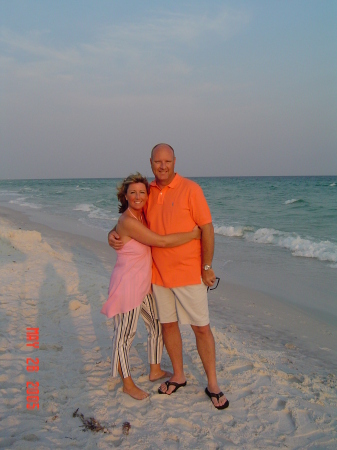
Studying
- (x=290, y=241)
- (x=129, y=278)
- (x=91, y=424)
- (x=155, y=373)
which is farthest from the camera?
(x=290, y=241)

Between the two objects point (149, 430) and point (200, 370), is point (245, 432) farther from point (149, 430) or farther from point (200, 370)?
point (200, 370)

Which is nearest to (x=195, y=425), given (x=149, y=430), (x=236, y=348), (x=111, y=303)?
(x=149, y=430)

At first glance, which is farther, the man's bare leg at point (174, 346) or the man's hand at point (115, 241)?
the man's bare leg at point (174, 346)

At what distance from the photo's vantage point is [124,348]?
9.91ft

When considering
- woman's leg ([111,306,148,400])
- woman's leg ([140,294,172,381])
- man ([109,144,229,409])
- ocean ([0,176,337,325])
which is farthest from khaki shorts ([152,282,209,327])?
ocean ([0,176,337,325])

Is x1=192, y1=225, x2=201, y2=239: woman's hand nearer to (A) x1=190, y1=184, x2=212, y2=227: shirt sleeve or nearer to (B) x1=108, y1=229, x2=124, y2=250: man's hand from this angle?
(A) x1=190, y1=184, x2=212, y2=227: shirt sleeve

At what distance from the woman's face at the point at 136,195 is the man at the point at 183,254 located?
12 cm

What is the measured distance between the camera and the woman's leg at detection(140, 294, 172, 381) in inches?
126

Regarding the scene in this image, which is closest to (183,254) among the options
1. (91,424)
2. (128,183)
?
(128,183)

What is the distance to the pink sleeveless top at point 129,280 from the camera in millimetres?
2964

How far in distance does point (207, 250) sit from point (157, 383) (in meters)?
1.34

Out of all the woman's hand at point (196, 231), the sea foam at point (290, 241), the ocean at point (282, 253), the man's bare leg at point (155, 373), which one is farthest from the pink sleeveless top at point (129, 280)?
the sea foam at point (290, 241)

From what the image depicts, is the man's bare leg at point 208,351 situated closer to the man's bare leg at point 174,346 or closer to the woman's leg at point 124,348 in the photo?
the man's bare leg at point 174,346

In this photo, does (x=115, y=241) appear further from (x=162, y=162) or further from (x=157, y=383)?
(x=157, y=383)
